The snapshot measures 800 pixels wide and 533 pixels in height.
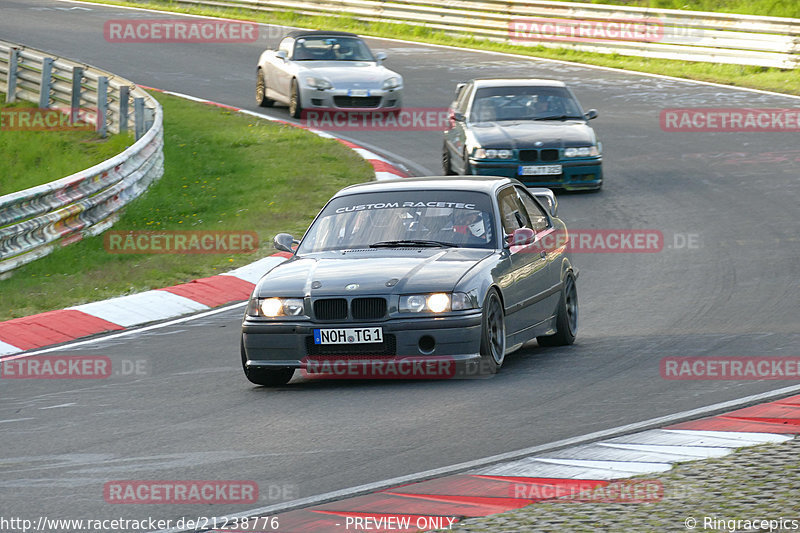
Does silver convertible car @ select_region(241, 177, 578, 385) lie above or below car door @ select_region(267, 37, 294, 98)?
above

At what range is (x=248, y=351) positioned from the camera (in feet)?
29.4

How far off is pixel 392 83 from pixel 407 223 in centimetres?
1405

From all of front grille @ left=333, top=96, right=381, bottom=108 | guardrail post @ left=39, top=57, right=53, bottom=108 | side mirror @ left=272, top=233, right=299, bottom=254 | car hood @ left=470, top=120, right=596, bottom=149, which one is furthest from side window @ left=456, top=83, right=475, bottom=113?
side mirror @ left=272, top=233, right=299, bottom=254

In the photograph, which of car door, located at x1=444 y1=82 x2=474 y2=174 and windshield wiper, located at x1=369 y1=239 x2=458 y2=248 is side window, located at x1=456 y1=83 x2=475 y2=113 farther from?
windshield wiper, located at x1=369 y1=239 x2=458 y2=248

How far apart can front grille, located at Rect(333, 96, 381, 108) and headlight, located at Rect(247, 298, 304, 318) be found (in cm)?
1477

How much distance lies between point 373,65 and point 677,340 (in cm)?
1484

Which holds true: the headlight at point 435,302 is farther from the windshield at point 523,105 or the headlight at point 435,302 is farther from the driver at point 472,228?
the windshield at point 523,105

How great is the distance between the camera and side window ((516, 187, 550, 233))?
10773 millimetres

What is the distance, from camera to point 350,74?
2341 cm

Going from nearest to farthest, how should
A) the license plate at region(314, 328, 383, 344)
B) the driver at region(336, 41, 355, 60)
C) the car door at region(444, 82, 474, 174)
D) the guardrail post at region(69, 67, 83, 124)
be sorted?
the license plate at region(314, 328, 383, 344)
the car door at region(444, 82, 474, 174)
the guardrail post at region(69, 67, 83, 124)
the driver at region(336, 41, 355, 60)

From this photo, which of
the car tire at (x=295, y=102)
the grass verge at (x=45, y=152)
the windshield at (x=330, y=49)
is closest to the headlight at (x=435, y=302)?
the grass verge at (x=45, y=152)

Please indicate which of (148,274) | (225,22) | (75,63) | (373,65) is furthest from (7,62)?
(148,274)

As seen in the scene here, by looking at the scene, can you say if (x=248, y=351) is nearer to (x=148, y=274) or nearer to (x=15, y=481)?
(x=15, y=481)

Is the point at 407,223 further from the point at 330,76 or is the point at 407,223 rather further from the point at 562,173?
the point at 330,76
